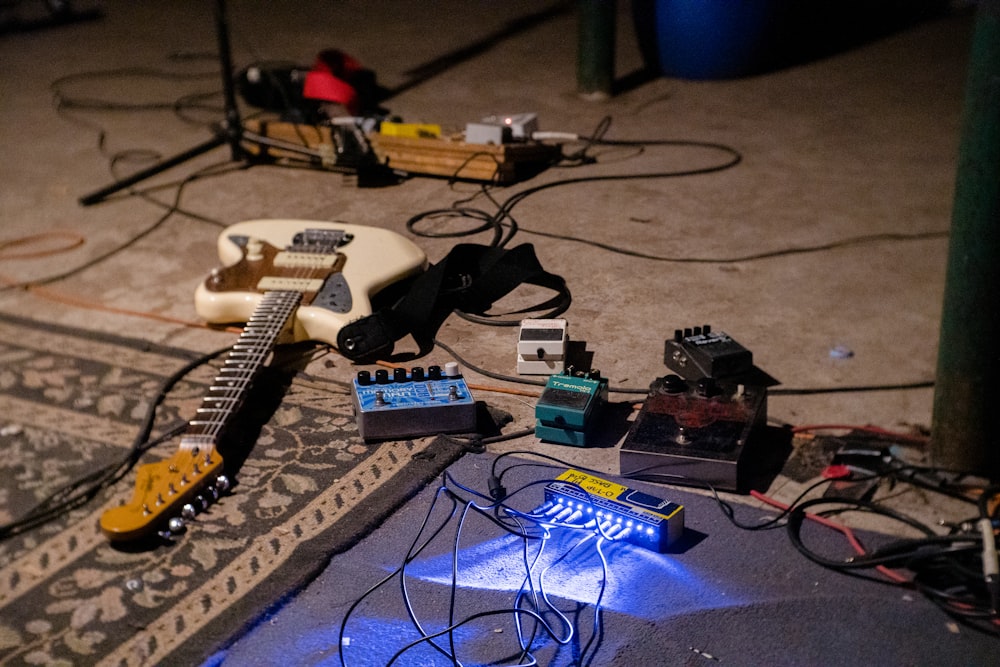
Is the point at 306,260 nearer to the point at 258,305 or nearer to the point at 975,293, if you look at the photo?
the point at 258,305

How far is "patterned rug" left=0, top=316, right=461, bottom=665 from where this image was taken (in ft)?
5.10

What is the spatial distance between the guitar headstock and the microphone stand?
192 centimetres

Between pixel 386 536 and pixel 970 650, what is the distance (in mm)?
927

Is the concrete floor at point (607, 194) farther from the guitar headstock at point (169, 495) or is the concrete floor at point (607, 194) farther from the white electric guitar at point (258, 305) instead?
the guitar headstock at point (169, 495)

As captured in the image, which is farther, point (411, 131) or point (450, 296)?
point (411, 131)

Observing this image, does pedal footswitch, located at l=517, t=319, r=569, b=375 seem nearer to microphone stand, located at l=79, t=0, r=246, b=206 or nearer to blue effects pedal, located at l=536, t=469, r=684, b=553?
blue effects pedal, located at l=536, t=469, r=684, b=553

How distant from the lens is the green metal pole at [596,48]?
399cm

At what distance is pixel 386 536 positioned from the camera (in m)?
1.71

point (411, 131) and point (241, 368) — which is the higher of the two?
point (411, 131)

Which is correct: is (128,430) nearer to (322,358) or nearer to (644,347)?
(322,358)

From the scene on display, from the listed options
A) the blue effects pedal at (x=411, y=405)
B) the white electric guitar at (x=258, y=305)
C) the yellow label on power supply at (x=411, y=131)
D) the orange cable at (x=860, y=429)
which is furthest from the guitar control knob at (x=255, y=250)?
the orange cable at (x=860, y=429)

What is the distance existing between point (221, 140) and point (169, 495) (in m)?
2.41

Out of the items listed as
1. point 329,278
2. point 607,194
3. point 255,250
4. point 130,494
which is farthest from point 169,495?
point 607,194

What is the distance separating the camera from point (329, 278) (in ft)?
7.77
